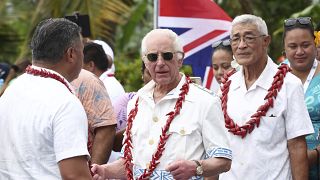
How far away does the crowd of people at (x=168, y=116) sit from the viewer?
506 centimetres

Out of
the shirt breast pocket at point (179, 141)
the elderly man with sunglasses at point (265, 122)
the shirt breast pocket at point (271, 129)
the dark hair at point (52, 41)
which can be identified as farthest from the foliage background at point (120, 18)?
the dark hair at point (52, 41)

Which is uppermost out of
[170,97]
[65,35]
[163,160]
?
[65,35]

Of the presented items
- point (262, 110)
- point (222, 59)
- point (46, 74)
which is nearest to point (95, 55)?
point (222, 59)

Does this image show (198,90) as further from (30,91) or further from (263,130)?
(30,91)

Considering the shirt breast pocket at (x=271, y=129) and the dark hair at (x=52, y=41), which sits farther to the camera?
the shirt breast pocket at (x=271, y=129)

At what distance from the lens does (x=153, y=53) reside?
19.4 ft

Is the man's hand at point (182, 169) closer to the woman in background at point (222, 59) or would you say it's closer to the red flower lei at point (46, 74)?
the red flower lei at point (46, 74)

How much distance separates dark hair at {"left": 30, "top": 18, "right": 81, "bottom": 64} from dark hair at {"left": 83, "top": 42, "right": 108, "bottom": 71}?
2785 millimetres

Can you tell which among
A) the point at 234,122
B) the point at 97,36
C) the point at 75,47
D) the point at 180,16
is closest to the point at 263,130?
the point at 234,122

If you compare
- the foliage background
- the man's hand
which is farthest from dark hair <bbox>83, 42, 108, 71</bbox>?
the foliage background

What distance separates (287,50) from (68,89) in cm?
249

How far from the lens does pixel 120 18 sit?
52.4 feet

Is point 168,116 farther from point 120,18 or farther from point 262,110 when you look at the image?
point 120,18

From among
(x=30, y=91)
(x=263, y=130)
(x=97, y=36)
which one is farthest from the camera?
(x=97, y=36)
